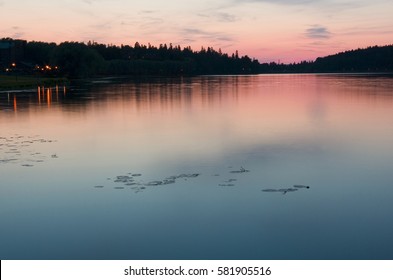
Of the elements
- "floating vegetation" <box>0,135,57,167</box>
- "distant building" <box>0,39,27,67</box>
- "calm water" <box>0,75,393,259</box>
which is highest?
"distant building" <box>0,39,27,67</box>

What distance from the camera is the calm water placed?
822 cm

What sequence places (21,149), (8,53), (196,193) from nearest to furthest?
1. (196,193)
2. (21,149)
3. (8,53)

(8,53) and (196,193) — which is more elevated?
(8,53)

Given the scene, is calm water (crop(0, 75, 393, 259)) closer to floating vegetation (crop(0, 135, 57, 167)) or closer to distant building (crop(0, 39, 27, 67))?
floating vegetation (crop(0, 135, 57, 167))

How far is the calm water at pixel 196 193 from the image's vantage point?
8219 mm

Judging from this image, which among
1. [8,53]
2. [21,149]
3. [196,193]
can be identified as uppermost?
[8,53]

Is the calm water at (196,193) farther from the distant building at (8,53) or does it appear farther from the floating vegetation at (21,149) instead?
the distant building at (8,53)

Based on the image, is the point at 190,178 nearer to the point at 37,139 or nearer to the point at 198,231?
the point at 198,231

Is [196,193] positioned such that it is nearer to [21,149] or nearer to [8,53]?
[21,149]

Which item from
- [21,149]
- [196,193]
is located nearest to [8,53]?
[21,149]

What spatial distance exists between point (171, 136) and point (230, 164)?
20.7 ft

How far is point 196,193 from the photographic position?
11.5m

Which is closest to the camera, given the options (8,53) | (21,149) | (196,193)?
(196,193)

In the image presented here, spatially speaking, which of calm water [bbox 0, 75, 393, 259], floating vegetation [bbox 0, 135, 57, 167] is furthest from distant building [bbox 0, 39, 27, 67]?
floating vegetation [bbox 0, 135, 57, 167]
